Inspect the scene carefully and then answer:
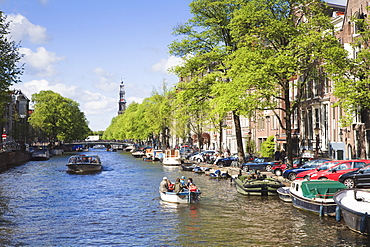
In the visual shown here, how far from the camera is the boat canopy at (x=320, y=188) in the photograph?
27.0 m

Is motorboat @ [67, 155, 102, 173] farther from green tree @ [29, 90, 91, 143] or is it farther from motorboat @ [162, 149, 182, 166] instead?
green tree @ [29, 90, 91, 143]

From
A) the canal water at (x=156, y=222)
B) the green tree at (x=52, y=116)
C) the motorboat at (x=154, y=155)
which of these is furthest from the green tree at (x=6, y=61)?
the green tree at (x=52, y=116)

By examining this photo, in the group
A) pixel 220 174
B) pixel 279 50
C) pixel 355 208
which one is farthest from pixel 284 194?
pixel 220 174

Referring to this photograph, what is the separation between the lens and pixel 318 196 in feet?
89.2

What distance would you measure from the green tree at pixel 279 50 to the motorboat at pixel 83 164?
92.2 feet

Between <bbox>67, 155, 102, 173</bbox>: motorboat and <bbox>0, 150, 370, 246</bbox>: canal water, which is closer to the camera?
<bbox>0, 150, 370, 246</bbox>: canal water

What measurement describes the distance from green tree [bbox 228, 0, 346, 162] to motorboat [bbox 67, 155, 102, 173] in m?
28.1

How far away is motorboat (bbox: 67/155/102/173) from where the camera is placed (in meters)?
63.4

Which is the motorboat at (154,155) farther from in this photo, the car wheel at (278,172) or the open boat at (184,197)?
the open boat at (184,197)

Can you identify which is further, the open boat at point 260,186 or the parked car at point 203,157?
the parked car at point 203,157

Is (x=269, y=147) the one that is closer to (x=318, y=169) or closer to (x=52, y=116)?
(x=318, y=169)

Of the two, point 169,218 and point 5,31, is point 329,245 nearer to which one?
point 169,218

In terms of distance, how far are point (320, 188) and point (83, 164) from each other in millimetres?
42301

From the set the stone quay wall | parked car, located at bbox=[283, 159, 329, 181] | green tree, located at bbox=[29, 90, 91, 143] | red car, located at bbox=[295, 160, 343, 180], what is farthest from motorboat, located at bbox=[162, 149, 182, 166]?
green tree, located at bbox=[29, 90, 91, 143]
